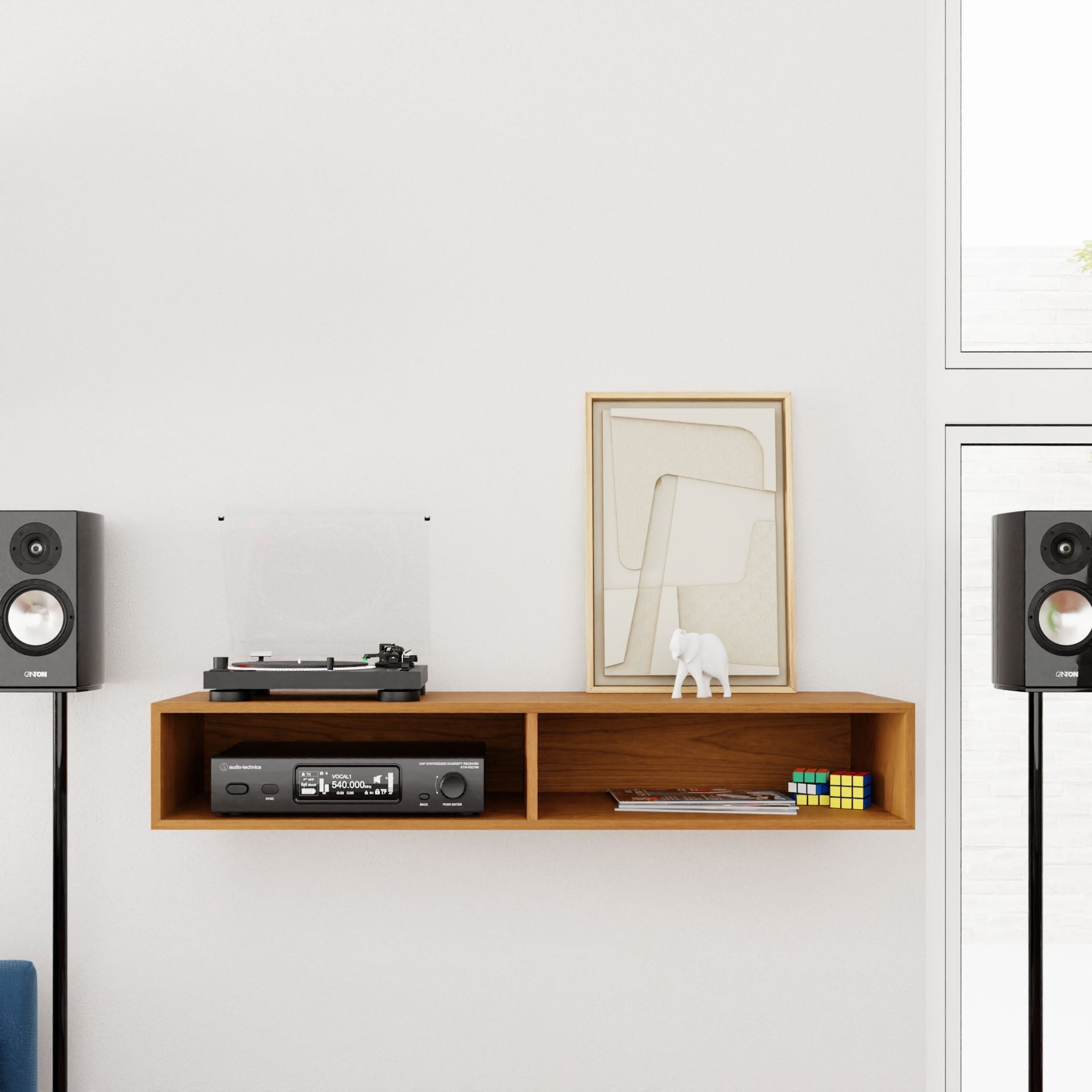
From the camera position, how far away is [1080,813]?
2.04 m

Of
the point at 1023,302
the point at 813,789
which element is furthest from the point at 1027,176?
the point at 813,789

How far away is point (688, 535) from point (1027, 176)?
117cm

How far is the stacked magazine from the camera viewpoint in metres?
1.72

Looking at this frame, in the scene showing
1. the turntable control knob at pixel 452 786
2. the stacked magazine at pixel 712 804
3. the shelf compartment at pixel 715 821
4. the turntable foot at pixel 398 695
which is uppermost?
the turntable foot at pixel 398 695

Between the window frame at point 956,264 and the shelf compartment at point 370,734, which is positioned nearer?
the shelf compartment at point 370,734

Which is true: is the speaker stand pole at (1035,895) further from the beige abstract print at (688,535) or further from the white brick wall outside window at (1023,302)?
the white brick wall outside window at (1023,302)

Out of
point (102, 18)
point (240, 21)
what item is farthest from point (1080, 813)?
point (102, 18)

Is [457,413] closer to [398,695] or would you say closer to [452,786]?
[398,695]

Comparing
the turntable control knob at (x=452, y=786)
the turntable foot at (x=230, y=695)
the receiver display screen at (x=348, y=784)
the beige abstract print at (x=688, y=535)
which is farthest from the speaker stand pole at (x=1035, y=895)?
the turntable foot at (x=230, y=695)

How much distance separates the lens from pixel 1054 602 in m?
1.69

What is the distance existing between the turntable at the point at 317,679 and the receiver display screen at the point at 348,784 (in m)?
0.14

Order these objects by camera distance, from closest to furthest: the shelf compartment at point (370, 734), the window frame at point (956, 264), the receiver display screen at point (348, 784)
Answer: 1. the receiver display screen at point (348, 784)
2. the shelf compartment at point (370, 734)
3. the window frame at point (956, 264)

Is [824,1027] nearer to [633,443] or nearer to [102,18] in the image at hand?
[633,443]

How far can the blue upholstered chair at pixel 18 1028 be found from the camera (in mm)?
1746
